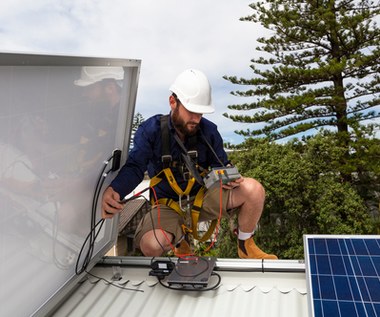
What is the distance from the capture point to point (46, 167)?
1.72 m

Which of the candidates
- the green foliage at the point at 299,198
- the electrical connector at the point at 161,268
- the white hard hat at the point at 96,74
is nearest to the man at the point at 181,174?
the electrical connector at the point at 161,268

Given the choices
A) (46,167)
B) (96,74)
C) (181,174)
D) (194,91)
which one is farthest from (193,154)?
(46,167)

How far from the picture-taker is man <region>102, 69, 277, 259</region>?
8.93ft

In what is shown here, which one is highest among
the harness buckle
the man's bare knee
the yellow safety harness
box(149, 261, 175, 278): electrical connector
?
the harness buckle

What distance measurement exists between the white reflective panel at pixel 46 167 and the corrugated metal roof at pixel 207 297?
18 cm

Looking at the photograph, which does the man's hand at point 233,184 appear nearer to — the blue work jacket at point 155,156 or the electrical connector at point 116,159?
the blue work jacket at point 155,156

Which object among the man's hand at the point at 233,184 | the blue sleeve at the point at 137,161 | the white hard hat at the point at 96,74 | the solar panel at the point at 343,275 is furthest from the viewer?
the man's hand at the point at 233,184

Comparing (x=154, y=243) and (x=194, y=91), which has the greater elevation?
(x=194, y=91)

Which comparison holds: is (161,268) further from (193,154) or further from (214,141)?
(214,141)

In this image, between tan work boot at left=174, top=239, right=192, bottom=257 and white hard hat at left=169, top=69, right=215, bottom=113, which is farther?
tan work boot at left=174, top=239, right=192, bottom=257

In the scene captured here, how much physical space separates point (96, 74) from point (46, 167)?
0.61m

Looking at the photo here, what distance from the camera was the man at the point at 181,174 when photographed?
107 inches

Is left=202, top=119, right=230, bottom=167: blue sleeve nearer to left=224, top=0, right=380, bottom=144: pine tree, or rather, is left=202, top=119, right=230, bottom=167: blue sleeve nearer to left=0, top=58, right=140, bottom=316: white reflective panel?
left=0, top=58, right=140, bottom=316: white reflective panel

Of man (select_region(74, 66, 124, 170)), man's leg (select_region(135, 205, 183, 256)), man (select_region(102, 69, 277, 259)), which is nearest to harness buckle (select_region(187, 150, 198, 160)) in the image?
man (select_region(102, 69, 277, 259))
